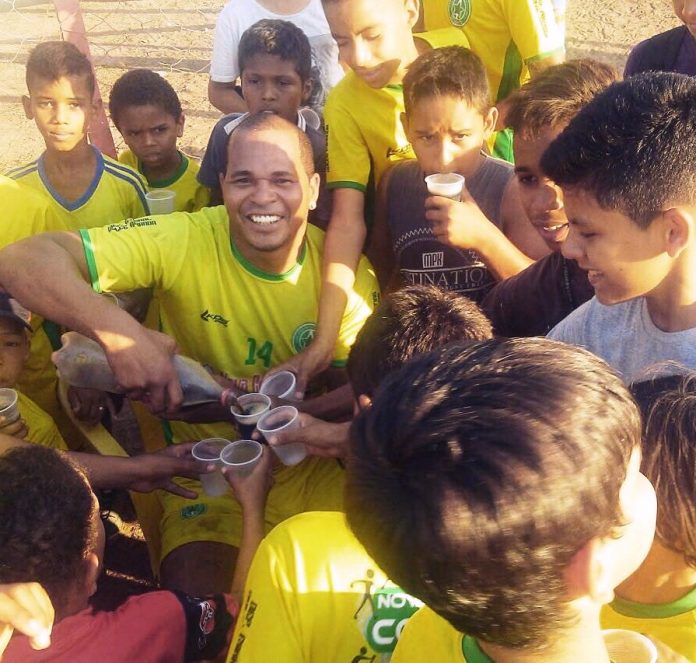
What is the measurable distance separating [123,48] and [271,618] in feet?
35.4

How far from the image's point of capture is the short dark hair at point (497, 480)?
103 cm

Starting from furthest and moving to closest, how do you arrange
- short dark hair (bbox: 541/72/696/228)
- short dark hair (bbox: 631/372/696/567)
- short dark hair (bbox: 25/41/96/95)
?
short dark hair (bbox: 25/41/96/95)
short dark hair (bbox: 541/72/696/228)
short dark hair (bbox: 631/372/696/567)

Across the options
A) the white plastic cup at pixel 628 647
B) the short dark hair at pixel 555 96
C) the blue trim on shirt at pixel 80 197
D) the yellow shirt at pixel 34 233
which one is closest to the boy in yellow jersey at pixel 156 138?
the blue trim on shirt at pixel 80 197

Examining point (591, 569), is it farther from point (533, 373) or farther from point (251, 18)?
point (251, 18)

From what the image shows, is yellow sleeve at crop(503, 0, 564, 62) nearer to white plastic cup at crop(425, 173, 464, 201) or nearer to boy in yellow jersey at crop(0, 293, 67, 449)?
white plastic cup at crop(425, 173, 464, 201)

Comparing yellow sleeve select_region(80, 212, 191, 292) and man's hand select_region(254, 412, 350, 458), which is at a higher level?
yellow sleeve select_region(80, 212, 191, 292)

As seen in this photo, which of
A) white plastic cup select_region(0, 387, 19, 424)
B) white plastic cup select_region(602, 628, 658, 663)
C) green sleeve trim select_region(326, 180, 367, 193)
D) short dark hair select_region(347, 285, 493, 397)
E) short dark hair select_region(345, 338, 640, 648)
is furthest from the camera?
green sleeve trim select_region(326, 180, 367, 193)

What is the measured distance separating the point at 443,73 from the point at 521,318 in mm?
1234

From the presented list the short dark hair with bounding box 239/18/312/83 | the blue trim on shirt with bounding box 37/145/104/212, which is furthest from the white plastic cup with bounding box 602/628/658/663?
the short dark hair with bounding box 239/18/312/83

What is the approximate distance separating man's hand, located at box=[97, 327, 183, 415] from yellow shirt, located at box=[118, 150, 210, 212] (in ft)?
5.98

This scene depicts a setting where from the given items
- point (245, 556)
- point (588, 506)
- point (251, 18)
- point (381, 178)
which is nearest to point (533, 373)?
point (588, 506)

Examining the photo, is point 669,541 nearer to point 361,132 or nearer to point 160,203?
point 361,132

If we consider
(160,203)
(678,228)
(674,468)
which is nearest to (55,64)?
(160,203)

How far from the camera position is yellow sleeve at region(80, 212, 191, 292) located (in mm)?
2963
